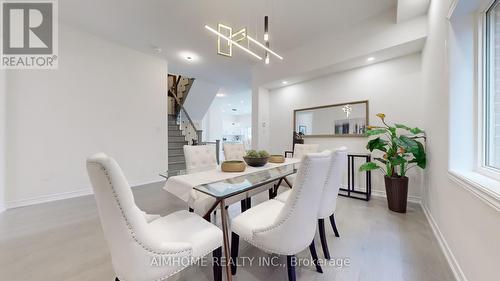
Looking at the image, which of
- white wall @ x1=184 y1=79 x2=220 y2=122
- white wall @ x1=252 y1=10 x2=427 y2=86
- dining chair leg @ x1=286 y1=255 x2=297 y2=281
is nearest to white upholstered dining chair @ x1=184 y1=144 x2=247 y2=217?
dining chair leg @ x1=286 y1=255 x2=297 y2=281

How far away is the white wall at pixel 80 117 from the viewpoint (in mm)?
2945

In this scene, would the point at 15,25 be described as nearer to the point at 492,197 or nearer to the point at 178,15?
the point at 178,15

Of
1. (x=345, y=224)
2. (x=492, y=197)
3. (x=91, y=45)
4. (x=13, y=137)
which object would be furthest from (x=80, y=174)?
(x=492, y=197)

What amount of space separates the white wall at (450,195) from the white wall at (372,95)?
24.3 inches

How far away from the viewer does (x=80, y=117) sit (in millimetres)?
3479

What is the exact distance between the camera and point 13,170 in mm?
2877

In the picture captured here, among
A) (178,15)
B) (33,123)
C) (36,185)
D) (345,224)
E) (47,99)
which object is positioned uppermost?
(178,15)

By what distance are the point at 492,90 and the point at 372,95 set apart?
2150 mm

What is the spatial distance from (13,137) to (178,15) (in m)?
3.12

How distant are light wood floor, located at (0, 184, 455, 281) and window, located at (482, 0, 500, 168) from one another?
96cm

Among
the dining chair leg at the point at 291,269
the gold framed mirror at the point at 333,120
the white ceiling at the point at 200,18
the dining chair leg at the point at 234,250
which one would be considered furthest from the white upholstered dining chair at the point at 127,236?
the gold framed mirror at the point at 333,120

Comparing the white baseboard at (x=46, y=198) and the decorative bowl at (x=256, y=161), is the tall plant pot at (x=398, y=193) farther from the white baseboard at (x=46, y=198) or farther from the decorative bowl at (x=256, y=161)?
the white baseboard at (x=46, y=198)

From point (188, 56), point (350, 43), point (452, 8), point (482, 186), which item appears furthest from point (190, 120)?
point (482, 186)

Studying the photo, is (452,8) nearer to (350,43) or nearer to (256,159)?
(350,43)
